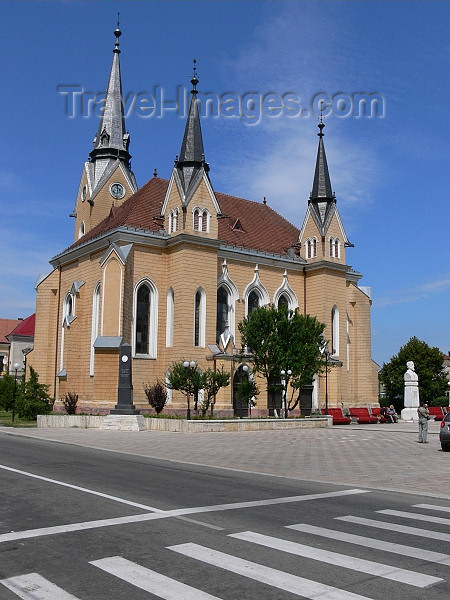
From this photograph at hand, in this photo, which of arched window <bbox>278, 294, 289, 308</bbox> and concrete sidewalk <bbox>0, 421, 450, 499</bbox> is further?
arched window <bbox>278, 294, 289, 308</bbox>

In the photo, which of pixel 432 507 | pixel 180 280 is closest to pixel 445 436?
pixel 432 507

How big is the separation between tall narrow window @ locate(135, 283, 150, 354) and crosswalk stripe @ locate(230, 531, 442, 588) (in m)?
31.3


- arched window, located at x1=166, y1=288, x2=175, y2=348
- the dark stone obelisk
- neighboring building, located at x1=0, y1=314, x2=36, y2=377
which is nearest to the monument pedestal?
the dark stone obelisk

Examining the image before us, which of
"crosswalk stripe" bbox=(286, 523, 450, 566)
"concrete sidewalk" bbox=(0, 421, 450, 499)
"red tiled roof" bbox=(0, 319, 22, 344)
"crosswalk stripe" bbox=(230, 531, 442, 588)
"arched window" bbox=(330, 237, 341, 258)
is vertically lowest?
"concrete sidewalk" bbox=(0, 421, 450, 499)

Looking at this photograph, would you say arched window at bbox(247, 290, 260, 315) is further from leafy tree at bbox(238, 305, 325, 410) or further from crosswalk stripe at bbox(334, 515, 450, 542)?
crosswalk stripe at bbox(334, 515, 450, 542)

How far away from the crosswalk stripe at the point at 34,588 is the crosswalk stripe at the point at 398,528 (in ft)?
14.3

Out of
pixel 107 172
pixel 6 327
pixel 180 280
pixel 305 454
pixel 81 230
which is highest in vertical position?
pixel 107 172

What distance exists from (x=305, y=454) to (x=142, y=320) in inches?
866

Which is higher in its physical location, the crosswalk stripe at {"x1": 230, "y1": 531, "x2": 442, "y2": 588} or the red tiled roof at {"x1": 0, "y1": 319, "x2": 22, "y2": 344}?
the red tiled roof at {"x1": 0, "y1": 319, "x2": 22, "y2": 344}

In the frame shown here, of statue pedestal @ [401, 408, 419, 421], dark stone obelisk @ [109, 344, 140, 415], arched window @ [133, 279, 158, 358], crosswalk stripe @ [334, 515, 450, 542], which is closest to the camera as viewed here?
crosswalk stripe @ [334, 515, 450, 542]

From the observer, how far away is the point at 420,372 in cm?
6228

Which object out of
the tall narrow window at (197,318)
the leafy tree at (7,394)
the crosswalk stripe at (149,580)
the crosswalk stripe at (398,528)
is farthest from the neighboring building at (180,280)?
the crosswalk stripe at (149,580)

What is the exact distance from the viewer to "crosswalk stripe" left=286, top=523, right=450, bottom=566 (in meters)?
6.39

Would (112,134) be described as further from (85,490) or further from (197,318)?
(85,490)
